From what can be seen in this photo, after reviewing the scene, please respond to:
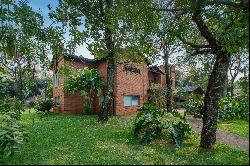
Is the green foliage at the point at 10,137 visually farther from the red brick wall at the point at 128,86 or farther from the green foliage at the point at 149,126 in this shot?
the red brick wall at the point at 128,86

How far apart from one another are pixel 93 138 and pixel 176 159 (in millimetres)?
5600

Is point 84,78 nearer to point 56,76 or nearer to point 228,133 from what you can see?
point 56,76

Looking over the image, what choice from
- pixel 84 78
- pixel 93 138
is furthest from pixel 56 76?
pixel 93 138

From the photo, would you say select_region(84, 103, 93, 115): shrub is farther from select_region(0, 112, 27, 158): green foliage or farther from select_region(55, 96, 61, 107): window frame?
select_region(0, 112, 27, 158): green foliage

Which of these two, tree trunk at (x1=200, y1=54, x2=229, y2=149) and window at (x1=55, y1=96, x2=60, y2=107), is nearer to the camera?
tree trunk at (x1=200, y1=54, x2=229, y2=149)

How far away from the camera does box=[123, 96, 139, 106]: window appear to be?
3419cm

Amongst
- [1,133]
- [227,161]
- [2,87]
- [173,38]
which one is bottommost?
[227,161]

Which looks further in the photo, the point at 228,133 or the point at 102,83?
the point at 102,83

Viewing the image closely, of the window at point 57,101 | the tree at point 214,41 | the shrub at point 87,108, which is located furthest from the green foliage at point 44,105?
the tree at point 214,41

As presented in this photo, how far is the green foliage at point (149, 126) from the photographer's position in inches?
573

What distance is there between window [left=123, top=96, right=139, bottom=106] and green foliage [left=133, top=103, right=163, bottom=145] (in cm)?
1729

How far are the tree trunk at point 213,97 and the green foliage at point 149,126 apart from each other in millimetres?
2613

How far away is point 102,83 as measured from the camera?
32.8 metres

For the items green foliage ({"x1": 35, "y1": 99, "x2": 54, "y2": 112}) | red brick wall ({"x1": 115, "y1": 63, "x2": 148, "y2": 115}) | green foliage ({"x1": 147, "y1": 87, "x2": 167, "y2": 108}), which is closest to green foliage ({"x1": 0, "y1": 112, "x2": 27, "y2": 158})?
red brick wall ({"x1": 115, "y1": 63, "x2": 148, "y2": 115})
